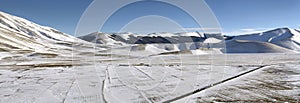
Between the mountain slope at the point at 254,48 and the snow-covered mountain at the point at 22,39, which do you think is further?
the snow-covered mountain at the point at 22,39

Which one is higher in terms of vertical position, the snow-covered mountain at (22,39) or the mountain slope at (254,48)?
the snow-covered mountain at (22,39)

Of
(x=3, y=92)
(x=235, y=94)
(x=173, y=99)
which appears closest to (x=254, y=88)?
(x=235, y=94)

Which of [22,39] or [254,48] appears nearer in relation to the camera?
[254,48]

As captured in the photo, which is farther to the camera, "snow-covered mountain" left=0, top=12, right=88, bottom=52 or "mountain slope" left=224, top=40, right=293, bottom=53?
"snow-covered mountain" left=0, top=12, right=88, bottom=52

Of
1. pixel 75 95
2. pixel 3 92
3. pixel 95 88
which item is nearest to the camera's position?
pixel 75 95

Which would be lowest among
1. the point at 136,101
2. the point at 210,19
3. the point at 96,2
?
the point at 136,101

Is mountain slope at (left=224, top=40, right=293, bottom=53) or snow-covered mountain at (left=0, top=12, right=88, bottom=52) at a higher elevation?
snow-covered mountain at (left=0, top=12, right=88, bottom=52)

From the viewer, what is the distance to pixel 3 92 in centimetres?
732

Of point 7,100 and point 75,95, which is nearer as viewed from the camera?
point 7,100

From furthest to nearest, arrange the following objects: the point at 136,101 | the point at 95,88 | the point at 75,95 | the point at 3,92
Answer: the point at 95,88 < the point at 3,92 < the point at 75,95 < the point at 136,101

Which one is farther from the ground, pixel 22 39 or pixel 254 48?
pixel 22 39

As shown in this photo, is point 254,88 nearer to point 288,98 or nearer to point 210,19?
point 288,98

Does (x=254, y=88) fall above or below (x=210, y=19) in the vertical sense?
below

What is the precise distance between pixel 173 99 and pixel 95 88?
133 inches
